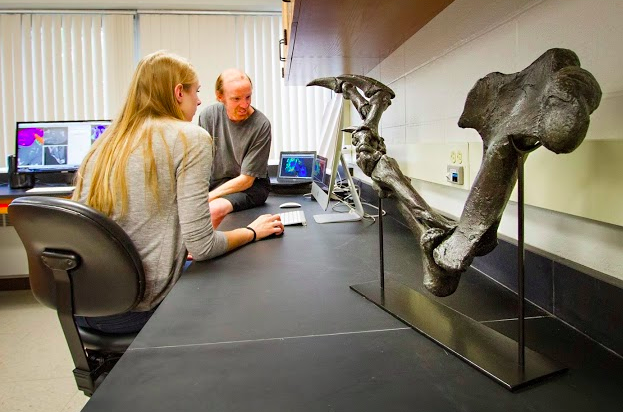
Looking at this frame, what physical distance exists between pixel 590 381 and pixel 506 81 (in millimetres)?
383

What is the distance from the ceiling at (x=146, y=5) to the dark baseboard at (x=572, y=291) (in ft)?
10.3

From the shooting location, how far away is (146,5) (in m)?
3.44

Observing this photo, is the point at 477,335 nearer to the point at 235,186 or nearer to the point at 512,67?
the point at 512,67

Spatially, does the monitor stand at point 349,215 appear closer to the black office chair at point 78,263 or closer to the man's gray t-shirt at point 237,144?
the man's gray t-shirt at point 237,144

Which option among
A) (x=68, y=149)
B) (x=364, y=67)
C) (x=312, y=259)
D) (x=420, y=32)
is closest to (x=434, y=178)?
(x=312, y=259)

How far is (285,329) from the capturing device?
0.74 metres

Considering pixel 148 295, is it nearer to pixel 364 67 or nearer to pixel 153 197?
pixel 153 197

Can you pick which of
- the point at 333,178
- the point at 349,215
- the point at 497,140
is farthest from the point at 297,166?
the point at 497,140

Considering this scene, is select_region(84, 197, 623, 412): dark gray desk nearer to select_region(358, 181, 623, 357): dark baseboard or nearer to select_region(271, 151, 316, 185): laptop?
select_region(358, 181, 623, 357): dark baseboard

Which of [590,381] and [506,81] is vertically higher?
[506,81]

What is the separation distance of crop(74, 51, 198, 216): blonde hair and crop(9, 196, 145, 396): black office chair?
150 millimetres

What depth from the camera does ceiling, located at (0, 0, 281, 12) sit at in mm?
3340

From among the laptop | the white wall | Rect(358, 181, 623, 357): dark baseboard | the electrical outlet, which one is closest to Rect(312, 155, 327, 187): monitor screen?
the white wall

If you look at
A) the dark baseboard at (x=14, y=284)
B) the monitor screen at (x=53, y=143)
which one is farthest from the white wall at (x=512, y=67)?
the dark baseboard at (x=14, y=284)
